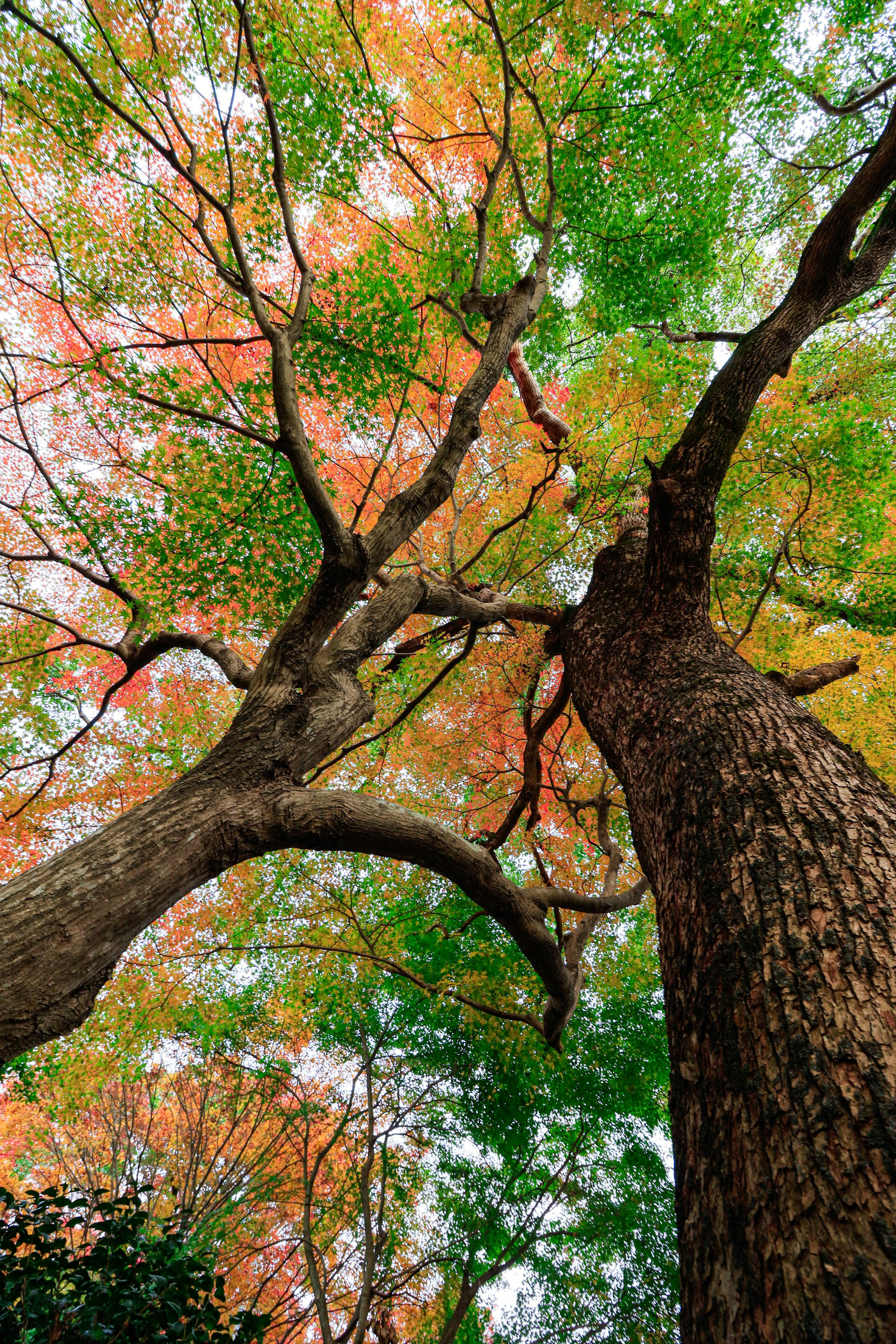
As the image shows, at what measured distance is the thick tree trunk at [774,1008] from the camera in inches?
35.3

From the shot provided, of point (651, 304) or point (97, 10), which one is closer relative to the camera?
point (97, 10)

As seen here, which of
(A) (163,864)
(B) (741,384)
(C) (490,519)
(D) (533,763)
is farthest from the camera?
(C) (490,519)

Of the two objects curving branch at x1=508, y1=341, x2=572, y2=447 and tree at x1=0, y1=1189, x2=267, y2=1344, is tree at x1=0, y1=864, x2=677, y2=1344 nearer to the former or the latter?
tree at x1=0, y1=1189, x2=267, y2=1344

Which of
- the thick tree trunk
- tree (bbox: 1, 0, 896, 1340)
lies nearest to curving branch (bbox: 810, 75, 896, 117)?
tree (bbox: 1, 0, 896, 1340)

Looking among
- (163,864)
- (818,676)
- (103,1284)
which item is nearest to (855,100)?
(818,676)

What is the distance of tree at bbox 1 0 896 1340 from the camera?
4.03 feet

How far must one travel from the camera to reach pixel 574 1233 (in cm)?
647

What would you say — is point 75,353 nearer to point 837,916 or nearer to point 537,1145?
point 837,916

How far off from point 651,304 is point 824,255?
4991mm

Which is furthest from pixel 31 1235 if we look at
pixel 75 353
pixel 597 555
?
pixel 75 353

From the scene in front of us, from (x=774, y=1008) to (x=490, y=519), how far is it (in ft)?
23.8

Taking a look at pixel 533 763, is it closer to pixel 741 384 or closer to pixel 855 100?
pixel 741 384

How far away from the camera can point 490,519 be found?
7797mm

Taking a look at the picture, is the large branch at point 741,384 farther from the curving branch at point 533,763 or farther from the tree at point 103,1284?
the tree at point 103,1284
